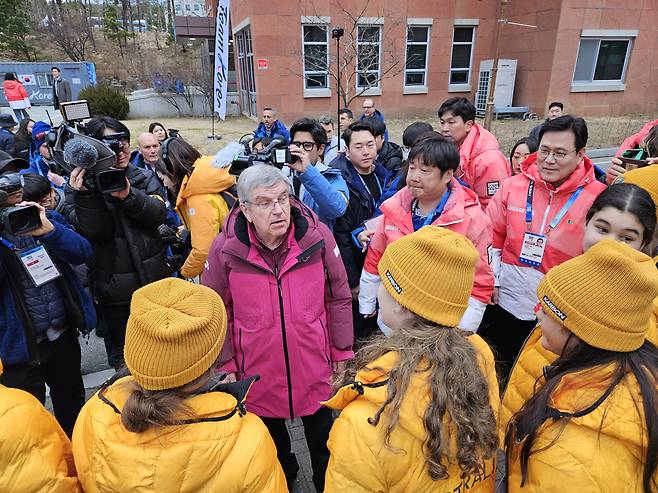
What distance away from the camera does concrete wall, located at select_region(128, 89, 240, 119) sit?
780 inches

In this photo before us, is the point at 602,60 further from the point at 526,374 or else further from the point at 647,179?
the point at 526,374

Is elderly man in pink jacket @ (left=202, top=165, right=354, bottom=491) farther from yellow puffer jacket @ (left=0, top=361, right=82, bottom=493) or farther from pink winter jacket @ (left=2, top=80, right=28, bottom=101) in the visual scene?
pink winter jacket @ (left=2, top=80, right=28, bottom=101)

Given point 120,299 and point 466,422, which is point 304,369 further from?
point 120,299

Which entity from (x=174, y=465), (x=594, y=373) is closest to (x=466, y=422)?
(x=594, y=373)

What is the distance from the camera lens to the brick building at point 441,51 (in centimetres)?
1611

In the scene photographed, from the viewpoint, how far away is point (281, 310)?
2115 mm

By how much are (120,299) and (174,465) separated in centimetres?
175

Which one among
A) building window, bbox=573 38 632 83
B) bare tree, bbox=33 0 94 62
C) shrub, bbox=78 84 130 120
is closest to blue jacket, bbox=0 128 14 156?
shrub, bbox=78 84 130 120

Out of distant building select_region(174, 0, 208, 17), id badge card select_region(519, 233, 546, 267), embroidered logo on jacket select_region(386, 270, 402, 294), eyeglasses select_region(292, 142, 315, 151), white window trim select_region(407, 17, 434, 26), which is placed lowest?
id badge card select_region(519, 233, 546, 267)

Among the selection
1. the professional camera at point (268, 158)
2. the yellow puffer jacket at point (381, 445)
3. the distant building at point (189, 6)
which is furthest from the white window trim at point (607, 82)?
the distant building at point (189, 6)

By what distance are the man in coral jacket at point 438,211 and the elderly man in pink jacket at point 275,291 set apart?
0.46 m

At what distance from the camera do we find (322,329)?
2.23 meters

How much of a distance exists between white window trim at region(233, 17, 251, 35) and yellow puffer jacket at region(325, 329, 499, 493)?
708 inches

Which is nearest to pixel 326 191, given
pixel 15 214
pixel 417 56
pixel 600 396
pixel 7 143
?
pixel 15 214
